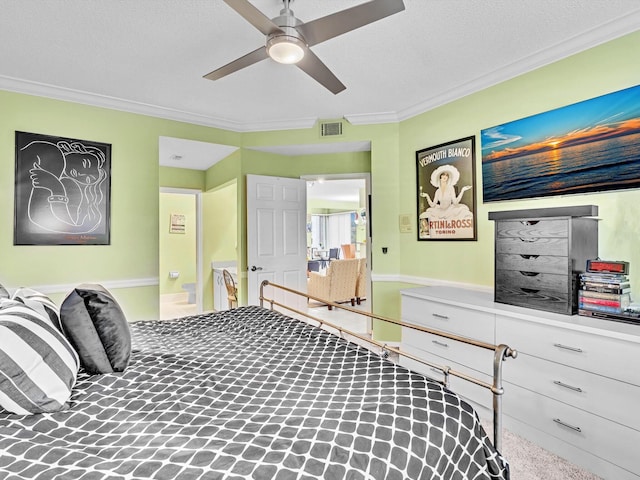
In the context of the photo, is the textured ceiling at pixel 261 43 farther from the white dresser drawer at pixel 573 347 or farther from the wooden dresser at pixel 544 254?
the white dresser drawer at pixel 573 347

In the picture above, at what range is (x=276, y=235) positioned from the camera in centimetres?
433

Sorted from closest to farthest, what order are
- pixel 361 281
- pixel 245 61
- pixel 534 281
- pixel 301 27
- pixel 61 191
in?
pixel 301 27
pixel 245 61
pixel 534 281
pixel 61 191
pixel 361 281

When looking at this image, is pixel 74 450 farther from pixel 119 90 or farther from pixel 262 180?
pixel 262 180

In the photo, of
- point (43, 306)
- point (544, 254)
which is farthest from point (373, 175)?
point (43, 306)

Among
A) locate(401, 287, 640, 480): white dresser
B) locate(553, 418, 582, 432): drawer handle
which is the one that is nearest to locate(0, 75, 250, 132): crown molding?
locate(401, 287, 640, 480): white dresser

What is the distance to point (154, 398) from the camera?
1.20 meters

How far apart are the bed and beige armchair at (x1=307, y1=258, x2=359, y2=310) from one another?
4.39 m

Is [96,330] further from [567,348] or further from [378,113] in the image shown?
[378,113]

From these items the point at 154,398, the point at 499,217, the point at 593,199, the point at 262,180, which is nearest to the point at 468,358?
the point at 499,217

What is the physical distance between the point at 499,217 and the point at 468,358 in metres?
1.01

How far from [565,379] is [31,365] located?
8.01ft

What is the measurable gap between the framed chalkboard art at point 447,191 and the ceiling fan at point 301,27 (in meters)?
1.65

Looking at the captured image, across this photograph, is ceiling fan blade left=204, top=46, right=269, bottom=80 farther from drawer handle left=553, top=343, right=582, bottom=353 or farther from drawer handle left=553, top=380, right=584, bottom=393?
drawer handle left=553, top=380, right=584, bottom=393

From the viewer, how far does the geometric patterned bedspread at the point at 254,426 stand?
0.85m
